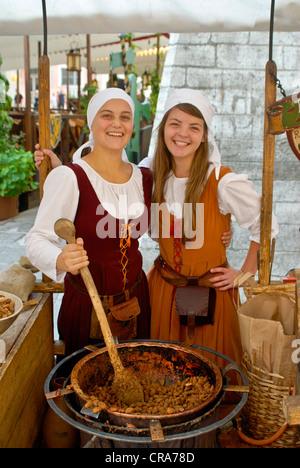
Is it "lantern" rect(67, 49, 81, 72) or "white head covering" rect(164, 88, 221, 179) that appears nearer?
"white head covering" rect(164, 88, 221, 179)

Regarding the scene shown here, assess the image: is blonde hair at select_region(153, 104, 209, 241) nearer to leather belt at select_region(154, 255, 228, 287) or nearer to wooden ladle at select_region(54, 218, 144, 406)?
leather belt at select_region(154, 255, 228, 287)

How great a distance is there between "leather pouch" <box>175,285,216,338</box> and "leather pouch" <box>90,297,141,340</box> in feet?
0.70

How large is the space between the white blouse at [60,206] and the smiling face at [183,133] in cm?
31

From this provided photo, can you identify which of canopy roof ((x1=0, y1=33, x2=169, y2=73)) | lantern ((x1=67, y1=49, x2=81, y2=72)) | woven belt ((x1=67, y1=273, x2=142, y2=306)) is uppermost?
canopy roof ((x1=0, y1=33, x2=169, y2=73))

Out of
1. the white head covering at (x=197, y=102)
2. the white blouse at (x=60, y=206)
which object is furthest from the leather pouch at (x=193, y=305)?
the white head covering at (x=197, y=102)

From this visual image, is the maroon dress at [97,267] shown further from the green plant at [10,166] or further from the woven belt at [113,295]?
the green plant at [10,166]

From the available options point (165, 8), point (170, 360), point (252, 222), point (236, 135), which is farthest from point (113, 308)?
point (236, 135)

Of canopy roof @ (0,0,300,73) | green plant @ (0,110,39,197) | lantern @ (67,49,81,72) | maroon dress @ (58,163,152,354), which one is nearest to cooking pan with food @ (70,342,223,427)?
maroon dress @ (58,163,152,354)

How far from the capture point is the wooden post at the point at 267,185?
80.9 inches

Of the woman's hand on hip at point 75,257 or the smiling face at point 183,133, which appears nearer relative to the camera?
the woman's hand on hip at point 75,257

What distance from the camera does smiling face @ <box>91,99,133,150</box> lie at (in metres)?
2.14

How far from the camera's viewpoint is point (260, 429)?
1.85 m

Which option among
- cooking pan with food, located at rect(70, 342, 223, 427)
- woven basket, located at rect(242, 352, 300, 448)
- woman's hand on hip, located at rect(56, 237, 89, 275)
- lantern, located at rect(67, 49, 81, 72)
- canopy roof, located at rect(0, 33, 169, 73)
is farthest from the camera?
lantern, located at rect(67, 49, 81, 72)

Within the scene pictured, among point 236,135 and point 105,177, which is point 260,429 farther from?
point 236,135
